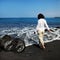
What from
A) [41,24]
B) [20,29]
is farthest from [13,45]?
[20,29]

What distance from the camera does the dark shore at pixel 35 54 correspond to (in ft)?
26.5

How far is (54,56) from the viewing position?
8086mm

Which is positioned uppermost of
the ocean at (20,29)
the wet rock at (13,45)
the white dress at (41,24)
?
the white dress at (41,24)

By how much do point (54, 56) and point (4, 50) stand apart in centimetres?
227

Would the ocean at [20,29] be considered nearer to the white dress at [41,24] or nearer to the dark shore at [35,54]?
the dark shore at [35,54]

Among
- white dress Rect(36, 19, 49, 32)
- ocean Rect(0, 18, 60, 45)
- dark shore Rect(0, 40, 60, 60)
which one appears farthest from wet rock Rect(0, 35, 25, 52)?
ocean Rect(0, 18, 60, 45)

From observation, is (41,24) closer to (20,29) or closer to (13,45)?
(13,45)

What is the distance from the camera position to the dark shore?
806cm

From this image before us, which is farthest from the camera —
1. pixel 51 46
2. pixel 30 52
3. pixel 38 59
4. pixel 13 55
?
pixel 51 46

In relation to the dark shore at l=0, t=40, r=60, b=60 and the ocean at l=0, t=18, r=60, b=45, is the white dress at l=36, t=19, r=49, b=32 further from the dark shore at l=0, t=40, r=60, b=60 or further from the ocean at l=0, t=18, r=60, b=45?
the ocean at l=0, t=18, r=60, b=45

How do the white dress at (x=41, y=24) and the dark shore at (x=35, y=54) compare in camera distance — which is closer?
the dark shore at (x=35, y=54)

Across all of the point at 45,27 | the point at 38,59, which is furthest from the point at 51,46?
Result: the point at 38,59

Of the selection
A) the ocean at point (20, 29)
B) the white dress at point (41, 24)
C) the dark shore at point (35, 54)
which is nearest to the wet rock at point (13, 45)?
the dark shore at point (35, 54)

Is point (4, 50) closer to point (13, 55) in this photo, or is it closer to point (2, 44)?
point (2, 44)
